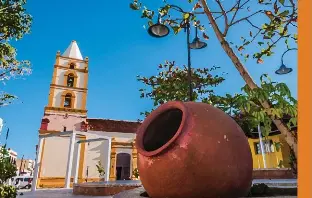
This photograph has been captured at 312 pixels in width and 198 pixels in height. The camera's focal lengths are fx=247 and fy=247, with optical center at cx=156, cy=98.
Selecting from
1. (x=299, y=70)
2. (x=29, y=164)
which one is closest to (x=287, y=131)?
(x=299, y=70)

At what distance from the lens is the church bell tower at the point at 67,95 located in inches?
910

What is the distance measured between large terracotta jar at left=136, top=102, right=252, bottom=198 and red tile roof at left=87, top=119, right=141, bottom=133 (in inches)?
885

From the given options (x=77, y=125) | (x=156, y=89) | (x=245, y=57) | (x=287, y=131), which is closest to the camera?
(x=287, y=131)

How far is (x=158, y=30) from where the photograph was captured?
5.03 meters

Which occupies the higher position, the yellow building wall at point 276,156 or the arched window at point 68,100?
the arched window at point 68,100

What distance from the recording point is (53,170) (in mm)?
21078

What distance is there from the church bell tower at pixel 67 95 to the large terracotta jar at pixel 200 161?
22307 mm

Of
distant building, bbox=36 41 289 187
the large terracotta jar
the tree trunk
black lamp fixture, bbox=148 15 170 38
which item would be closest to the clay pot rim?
the large terracotta jar

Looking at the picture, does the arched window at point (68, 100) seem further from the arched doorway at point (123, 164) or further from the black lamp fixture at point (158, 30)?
the black lamp fixture at point (158, 30)

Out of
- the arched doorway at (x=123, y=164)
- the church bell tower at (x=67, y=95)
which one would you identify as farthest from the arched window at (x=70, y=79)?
the arched doorway at (x=123, y=164)

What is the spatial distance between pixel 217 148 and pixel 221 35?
178 centimetres

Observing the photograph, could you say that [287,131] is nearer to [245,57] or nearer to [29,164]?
[245,57]

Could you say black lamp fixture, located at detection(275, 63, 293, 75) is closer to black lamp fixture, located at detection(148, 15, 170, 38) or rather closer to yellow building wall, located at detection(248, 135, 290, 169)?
black lamp fixture, located at detection(148, 15, 170, 38)

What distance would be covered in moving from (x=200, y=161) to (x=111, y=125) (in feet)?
79.7
